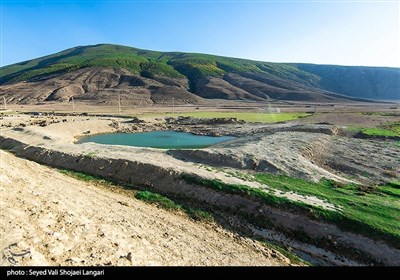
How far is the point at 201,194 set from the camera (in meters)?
27.0

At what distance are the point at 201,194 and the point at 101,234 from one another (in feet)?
36.2

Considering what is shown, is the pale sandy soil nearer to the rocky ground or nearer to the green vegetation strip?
the rocky ground

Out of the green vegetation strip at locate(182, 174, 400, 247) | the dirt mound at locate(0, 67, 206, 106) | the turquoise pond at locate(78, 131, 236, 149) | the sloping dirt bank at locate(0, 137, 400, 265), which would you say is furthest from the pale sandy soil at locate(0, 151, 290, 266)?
the dirt mound at locate(0, 67, 206, 106)

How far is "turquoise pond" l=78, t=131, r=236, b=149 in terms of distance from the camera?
58125 mm

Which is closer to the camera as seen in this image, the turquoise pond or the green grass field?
the green grass field

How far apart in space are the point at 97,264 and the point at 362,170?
3237cm

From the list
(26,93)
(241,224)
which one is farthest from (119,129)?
(26,93)

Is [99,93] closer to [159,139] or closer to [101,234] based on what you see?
[159,139]

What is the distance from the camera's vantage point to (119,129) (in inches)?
3088

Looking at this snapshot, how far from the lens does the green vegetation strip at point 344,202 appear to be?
20950 millimetres

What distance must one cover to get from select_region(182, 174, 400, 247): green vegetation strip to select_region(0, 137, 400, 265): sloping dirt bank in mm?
569

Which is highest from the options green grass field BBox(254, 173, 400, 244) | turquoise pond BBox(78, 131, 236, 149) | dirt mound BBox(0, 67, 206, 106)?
dirt mound BBox(0, 67, 206, 106)

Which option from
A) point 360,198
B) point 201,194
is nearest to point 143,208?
point 201,194
